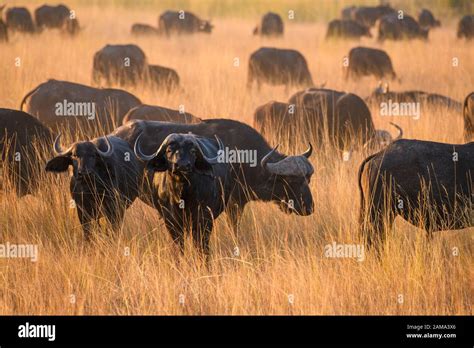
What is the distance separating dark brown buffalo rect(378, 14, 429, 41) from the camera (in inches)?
1158

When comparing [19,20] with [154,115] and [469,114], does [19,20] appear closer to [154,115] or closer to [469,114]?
[154,115]

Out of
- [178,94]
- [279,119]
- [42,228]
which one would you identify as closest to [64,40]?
[178,94]

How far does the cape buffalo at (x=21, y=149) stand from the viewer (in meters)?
9.39

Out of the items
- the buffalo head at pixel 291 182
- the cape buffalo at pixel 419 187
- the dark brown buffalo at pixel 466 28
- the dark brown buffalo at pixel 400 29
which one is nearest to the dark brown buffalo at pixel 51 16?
the dark brown buffalo at pixel 400 29

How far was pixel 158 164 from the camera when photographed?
23.8 feet

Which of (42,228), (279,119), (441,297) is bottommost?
(441,297)

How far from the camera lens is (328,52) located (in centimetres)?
2628

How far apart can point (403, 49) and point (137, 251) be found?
66.3ft

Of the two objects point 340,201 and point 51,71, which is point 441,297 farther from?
point 51,71

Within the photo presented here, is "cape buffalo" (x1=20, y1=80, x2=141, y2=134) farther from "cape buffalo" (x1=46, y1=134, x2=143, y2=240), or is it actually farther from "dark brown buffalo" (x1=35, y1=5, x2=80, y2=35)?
"dark brown buffalo" (x1=35, y1=5, x2=80, y2=35)

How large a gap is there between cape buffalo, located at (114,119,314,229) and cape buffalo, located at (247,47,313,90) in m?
11.0

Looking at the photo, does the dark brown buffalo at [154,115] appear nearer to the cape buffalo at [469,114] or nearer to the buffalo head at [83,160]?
the buffalo head at [83,160]

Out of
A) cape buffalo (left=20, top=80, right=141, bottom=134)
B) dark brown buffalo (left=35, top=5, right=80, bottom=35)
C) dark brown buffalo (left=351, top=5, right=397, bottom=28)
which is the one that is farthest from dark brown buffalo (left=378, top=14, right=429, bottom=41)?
cape buffalo (left=20, top=80, right=141, bottom=134)

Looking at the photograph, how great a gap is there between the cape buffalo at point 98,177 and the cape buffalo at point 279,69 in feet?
39.0
